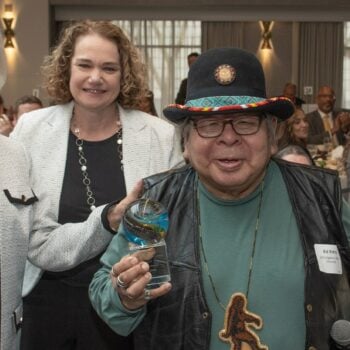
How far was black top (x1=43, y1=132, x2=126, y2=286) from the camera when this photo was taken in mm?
2480

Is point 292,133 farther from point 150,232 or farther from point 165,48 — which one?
point 165,48

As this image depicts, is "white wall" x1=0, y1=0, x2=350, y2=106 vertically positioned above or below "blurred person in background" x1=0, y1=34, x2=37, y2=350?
above

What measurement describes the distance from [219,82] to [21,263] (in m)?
0.85

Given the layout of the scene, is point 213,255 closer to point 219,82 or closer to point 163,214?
point 163,214

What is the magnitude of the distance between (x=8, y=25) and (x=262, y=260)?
9.71 meters

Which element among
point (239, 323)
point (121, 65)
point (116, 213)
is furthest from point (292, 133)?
point (239, 323)

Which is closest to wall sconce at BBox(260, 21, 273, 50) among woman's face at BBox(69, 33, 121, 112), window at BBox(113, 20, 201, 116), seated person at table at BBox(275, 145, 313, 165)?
window at BBox(113, 20, 201, 116)

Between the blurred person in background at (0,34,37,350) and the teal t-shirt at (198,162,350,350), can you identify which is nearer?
the teal t-shirt at (198,162,350,350)

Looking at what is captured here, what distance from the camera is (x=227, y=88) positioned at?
1679mm

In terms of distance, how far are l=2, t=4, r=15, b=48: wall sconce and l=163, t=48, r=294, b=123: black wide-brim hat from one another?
945 centimetres

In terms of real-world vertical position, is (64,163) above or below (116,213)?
above

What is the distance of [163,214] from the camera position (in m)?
1.66

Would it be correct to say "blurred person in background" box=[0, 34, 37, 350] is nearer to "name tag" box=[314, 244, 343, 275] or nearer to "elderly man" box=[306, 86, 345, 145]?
"name tag" box=[314, 244, 343, 275]

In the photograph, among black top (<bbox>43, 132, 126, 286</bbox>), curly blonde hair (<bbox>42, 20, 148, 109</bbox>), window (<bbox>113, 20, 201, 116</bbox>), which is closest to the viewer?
black top (<bbox>43, 132, 126, 286</bbox>)
